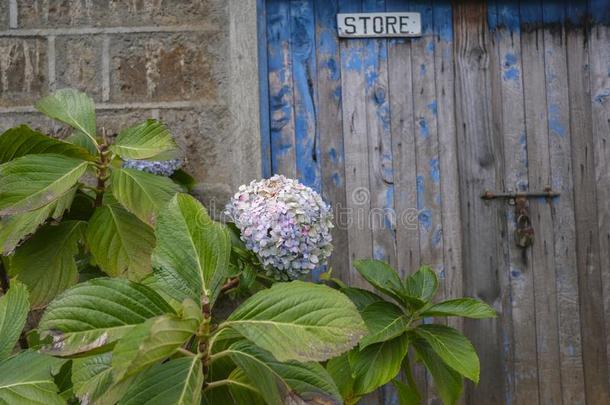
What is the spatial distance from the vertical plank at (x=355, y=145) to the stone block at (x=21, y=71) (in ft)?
3.78

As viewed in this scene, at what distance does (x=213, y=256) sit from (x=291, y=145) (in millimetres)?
1408

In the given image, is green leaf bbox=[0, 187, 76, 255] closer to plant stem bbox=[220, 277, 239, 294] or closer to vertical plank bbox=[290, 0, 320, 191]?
plant stem bbox=[220, 277, 239, 294]

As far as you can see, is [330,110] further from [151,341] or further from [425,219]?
[151,341]

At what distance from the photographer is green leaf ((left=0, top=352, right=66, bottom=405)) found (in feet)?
3.63

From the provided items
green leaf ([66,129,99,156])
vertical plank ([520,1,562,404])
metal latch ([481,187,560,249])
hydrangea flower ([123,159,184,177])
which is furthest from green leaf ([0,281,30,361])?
vertical plank ([520,1,562,404])

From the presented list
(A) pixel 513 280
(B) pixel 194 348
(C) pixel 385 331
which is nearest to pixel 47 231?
(B) pixel 194 348

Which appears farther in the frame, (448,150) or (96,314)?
(448,150)

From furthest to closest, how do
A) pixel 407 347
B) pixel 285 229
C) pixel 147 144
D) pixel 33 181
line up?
pixel 407 347 → pixel 147 144 → pixel 285 229 → pixel 33 181

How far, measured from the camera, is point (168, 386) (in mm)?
1062

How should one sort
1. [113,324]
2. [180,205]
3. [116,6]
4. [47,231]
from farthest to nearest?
1. [116,6]
2. [47,231]
3. [180,205]
4. [113,324]

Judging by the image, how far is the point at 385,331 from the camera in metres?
1.92

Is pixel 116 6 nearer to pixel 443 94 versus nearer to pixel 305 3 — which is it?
pixel 305 3

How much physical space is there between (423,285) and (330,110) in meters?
0.82

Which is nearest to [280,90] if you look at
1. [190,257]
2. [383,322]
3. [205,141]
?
[205,141]
